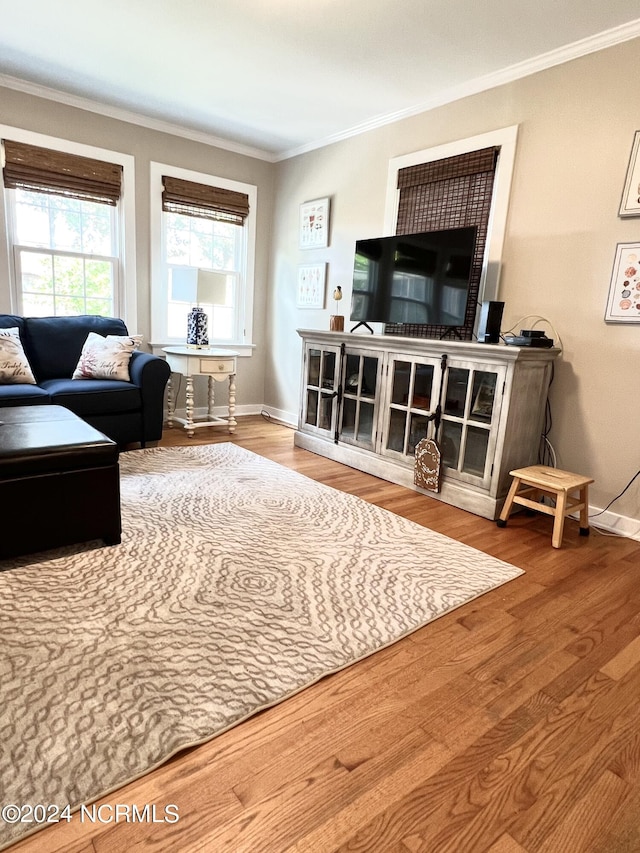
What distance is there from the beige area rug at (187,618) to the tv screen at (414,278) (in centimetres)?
138

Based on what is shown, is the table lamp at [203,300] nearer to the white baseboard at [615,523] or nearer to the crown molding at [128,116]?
the crown molding at [128,116]

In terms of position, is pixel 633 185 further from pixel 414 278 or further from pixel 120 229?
pixel 120 229

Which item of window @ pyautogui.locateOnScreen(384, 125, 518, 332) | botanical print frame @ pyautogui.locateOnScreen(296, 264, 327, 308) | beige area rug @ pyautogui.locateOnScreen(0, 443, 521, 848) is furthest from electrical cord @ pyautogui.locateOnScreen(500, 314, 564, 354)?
botanical print frame @ pyautogui.locateOnScreen(296, 264, 327, 308)

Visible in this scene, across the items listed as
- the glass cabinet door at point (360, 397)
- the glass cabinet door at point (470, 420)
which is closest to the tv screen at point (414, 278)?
the glass cabinet door at point (360, 397)

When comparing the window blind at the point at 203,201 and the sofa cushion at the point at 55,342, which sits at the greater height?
the window blind at the point at 203,201

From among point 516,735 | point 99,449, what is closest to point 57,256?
point 99,449

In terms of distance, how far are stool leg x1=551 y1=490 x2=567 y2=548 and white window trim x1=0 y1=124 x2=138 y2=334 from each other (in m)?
3.67

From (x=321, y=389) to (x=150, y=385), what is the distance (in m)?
1.28

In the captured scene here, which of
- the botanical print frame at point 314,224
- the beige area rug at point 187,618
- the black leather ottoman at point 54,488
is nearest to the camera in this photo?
the beige area rug at point 187,618

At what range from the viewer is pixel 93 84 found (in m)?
3.67

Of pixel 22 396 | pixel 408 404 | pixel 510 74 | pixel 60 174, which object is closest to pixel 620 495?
pixel 408 404

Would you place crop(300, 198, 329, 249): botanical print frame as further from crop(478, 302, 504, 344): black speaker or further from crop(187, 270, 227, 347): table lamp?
crop(478, 302, 504, 344): black speaker

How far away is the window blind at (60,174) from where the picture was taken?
12.4 feet

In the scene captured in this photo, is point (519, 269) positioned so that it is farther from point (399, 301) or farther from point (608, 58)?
point (608, 58)
